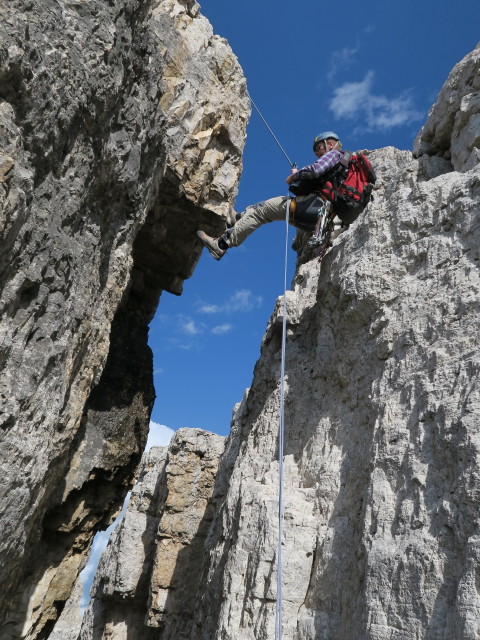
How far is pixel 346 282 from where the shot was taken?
740 cm

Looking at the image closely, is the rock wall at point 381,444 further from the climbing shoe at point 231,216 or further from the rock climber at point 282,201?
the climbing shoe at point 231,216

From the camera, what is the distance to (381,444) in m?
5.93

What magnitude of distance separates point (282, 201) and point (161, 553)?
894 cm

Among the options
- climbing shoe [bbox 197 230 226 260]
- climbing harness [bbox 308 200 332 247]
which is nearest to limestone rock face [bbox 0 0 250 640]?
climbing shoe [bbox 197 230 226 260]

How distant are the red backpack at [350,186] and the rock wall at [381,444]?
49 centimetres

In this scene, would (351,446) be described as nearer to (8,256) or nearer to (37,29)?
(8,256)

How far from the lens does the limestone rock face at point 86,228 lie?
210 inches

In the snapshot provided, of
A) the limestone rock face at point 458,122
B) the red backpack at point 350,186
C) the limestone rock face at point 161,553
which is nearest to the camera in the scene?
the limestone rock face at point 458,122

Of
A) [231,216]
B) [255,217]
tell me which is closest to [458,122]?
[255,217]

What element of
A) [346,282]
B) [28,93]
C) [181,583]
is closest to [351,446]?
[346,282]

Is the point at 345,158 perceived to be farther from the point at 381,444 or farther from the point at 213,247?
the point at 381,444

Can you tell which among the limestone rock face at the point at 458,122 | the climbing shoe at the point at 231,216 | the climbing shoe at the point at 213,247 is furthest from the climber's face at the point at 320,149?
the climbing shoe at the point at 213,247

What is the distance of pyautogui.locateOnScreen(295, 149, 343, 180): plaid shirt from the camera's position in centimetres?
816

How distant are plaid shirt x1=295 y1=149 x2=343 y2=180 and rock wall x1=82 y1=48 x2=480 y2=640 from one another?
2.90ft
